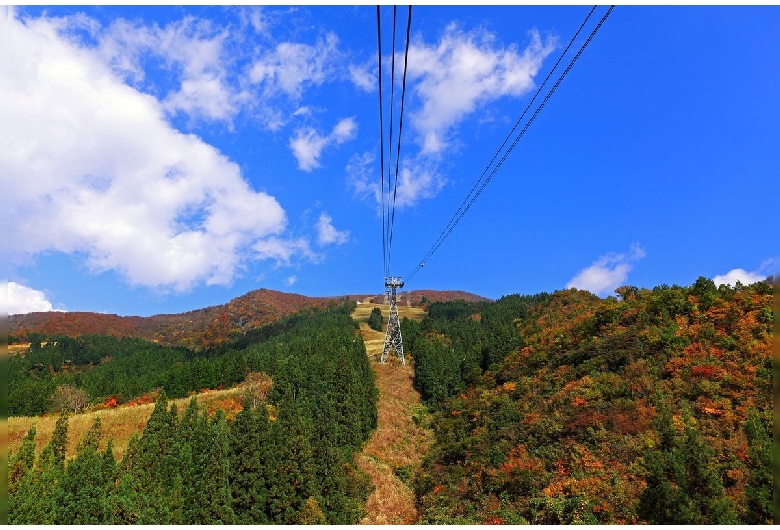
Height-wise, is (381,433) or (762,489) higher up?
(762,489)

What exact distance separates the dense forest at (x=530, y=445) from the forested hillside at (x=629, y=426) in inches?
5.0

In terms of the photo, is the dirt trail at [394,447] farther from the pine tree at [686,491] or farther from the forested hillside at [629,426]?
the pine tree at [686,491]

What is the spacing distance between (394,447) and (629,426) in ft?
98.9

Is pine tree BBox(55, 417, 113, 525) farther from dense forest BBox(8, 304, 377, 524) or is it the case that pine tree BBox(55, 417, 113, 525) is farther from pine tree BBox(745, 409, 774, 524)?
pine tree BBox(745, 409, 774, 524)

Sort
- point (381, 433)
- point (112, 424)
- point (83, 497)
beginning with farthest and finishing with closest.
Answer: point (381, 433)
point (112, 424)
point (83, 497)

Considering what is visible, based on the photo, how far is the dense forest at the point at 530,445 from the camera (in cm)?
2000

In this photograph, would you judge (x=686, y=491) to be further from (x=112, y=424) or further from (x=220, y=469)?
(x=112, y=424)

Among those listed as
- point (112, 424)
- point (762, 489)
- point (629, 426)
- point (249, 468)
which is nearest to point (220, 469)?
point (249, 468)

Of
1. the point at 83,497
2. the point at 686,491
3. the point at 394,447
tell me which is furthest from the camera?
the point at 394,447

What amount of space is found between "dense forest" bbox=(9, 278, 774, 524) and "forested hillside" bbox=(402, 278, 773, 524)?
0.13 metres

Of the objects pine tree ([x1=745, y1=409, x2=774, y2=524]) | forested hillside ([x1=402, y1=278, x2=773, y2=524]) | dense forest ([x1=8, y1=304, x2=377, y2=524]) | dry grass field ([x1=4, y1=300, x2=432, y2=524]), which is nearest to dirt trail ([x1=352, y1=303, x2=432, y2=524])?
dry grass field ([x1=4, y1=300, x2=432, y2=524])

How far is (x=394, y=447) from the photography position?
52.9 m

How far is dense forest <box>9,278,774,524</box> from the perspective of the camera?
2000cm

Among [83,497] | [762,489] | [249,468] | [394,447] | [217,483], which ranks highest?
[762,489]
